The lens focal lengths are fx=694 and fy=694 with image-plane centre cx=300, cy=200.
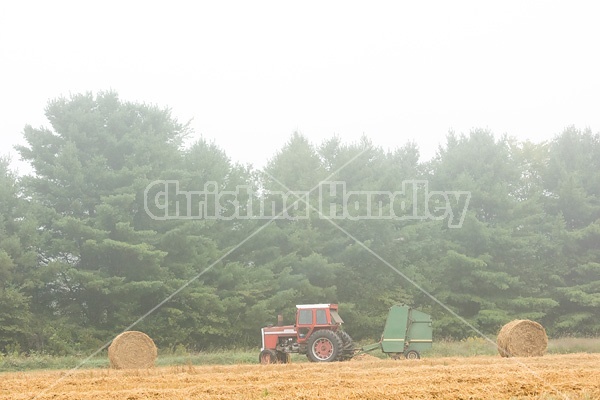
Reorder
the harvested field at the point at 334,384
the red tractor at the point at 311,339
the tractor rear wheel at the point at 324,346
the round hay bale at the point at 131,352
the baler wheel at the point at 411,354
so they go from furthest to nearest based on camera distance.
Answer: the baler wheel at the point at 411,354 < the red tractor at the point at 311,339 < the tractor rear wheel at the point at 324,346 < the round hay bale at the point at 131,352 < the harvested field at the point at 334,384

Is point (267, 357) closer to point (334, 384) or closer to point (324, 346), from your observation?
point (324, 346)

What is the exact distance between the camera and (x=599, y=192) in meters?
40.2

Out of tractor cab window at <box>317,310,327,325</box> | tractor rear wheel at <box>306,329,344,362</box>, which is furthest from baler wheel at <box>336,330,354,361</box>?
tractor cab window at <box>317,310,327,325</box>

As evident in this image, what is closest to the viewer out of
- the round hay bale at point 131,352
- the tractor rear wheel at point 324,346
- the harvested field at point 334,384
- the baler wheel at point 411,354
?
the harvested field at point 334,384

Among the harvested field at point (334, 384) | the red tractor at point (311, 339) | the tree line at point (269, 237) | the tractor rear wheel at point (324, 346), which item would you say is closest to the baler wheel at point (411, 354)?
the red tractor at point (311, 339)

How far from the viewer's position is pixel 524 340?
20.0 meters

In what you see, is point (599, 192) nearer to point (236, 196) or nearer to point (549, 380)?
point (236, 196)

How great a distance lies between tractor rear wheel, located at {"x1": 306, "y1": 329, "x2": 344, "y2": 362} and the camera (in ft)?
66.0

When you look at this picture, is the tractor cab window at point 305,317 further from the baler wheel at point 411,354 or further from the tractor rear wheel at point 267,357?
the baler wheel at point 411,354

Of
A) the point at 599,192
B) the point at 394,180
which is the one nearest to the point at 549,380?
the point at 394,180

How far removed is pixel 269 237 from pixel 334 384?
21560 mm

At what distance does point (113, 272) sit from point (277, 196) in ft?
33.4

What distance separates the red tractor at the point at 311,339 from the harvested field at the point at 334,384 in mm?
4341

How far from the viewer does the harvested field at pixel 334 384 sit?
1049 centimetres
